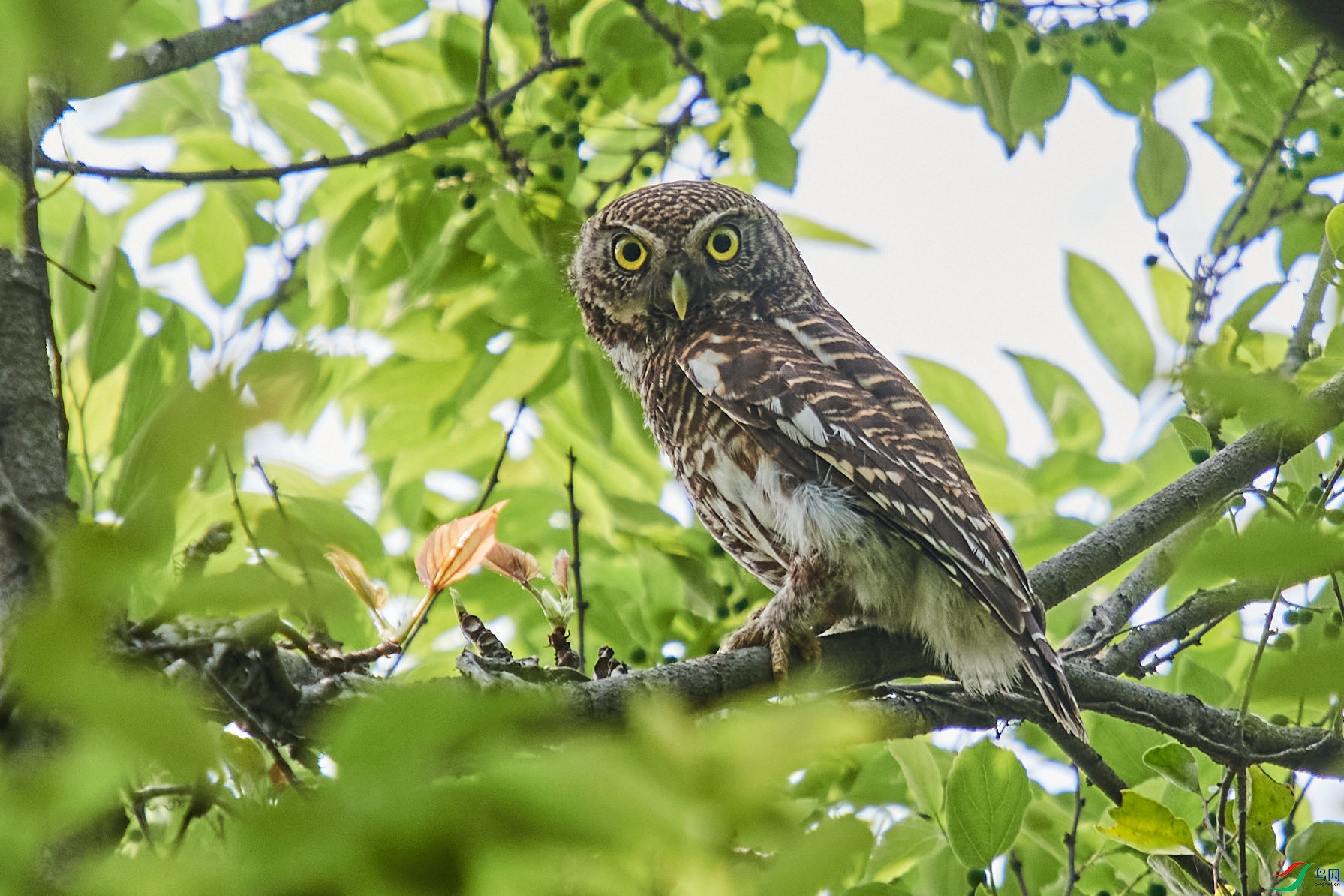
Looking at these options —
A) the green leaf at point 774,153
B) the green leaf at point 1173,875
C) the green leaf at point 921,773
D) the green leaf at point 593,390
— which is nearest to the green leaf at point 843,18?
the green leaf at point 774,153

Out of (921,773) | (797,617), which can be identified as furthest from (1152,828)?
(797,617)

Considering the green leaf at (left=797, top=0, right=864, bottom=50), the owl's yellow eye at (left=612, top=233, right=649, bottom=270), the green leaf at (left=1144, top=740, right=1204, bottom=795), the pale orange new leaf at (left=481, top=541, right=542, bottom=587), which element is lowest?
the green leaf at (left=1144, top=740, right=1204, bottom=795)

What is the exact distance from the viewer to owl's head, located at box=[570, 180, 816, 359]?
408 centimetres

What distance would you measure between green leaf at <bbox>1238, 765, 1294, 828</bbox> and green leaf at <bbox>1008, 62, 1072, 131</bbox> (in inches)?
90.1

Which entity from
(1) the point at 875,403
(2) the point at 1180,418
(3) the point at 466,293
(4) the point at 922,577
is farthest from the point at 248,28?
(2) the point at 1180,418

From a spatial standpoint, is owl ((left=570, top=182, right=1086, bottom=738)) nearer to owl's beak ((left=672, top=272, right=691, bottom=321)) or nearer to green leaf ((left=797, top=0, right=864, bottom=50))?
owl's beak ((left=672, top=272, right=691, bottom=321))

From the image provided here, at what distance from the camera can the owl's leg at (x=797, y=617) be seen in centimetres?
291

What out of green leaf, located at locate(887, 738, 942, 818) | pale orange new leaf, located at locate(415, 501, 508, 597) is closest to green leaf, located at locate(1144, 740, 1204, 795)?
green leaf, located at locate(887, 738, 942, 818)

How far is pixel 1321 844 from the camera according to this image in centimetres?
207

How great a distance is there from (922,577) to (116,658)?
7.97 feet

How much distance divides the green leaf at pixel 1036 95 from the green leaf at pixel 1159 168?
29cm

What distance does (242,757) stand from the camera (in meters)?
1.60

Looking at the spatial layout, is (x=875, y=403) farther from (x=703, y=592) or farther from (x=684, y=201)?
(x=684, y=201)

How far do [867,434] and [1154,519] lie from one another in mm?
793
